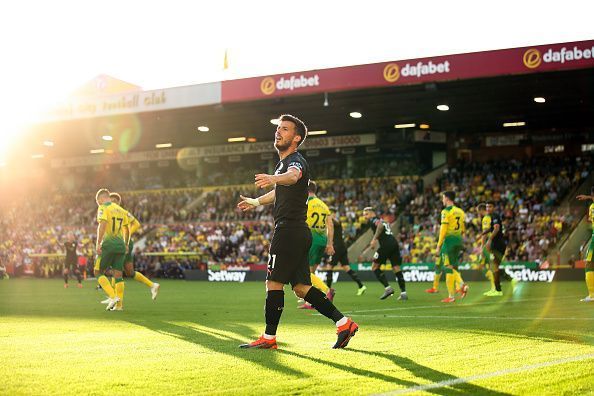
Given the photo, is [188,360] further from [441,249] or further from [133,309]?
[441,249]

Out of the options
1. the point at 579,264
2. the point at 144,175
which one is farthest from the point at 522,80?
the point at 144,175

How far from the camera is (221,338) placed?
33.5ft

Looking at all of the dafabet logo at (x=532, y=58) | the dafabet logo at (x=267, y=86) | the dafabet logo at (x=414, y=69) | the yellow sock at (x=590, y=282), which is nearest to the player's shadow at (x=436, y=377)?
the yellow sock at (x=590, y=282)

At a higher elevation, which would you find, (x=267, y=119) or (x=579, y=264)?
(x=267, y=119)

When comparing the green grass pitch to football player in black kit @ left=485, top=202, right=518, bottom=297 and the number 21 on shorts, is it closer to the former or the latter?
the number 21 on shorts

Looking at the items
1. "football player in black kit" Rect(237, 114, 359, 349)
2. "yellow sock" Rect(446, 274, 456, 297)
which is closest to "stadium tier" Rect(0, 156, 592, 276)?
"yellow sock" Rect(446, 274, 456, 297)

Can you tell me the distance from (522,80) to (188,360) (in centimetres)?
2643

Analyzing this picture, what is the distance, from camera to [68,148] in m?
53.8

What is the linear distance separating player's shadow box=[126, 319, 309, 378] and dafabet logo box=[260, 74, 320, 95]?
2084cm

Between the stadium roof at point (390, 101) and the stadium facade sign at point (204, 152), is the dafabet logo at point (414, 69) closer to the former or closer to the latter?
A: the stadium roof at point (390, 101)

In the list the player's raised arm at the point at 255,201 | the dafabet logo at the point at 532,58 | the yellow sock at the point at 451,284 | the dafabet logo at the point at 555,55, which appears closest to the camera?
the player's raised arm at the point at 255,201

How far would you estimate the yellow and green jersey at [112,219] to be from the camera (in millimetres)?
15867

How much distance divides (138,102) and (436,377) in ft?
107

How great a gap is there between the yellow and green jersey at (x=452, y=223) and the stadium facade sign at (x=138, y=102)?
19133 millimetres
